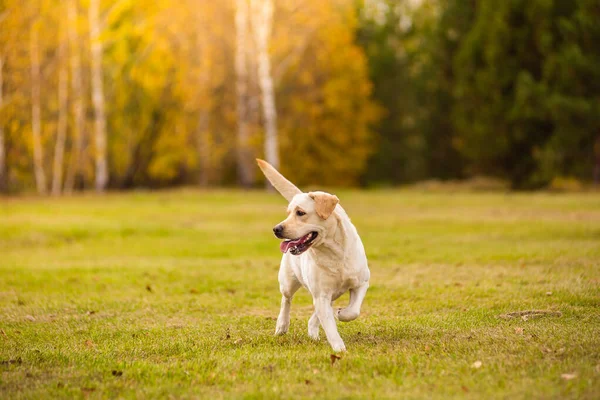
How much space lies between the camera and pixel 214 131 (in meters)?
42.7

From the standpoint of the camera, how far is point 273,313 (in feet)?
32.2

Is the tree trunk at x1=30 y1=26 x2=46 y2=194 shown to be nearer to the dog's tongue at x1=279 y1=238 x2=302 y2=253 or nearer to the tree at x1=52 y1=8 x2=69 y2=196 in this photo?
the tree at x1=52 y1=8 x2=69 y2=196

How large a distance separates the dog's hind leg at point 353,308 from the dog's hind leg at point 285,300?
0.79 meters

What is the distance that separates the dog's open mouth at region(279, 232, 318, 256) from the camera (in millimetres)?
7082

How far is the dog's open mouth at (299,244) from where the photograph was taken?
7082 mm

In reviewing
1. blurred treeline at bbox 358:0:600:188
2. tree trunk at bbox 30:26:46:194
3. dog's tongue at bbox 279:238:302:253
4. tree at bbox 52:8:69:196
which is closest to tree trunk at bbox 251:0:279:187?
tree at bbox 52:8:69:196

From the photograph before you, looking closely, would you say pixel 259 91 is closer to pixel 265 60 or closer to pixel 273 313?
pixel 265 60

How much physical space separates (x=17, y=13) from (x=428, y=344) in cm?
2487

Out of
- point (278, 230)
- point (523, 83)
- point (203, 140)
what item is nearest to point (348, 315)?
point (278, 230)

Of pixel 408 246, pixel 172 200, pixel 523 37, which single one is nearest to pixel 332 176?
pixel 523 37

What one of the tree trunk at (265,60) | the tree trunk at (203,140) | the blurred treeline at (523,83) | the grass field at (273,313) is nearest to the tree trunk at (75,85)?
the tree trunk at (265,60)

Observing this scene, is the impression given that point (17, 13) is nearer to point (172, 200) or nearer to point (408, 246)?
point (172, 200)

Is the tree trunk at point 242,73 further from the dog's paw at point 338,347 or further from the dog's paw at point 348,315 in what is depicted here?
the dog's paw at point 338,347

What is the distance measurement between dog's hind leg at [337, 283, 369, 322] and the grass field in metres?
0.27
